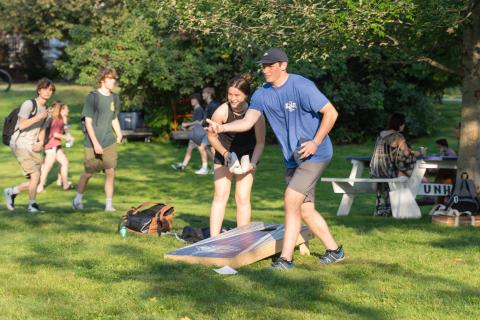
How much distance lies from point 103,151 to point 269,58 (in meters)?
4.90

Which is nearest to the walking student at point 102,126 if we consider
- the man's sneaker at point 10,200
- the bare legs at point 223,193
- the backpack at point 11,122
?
the backpack at point 11,122

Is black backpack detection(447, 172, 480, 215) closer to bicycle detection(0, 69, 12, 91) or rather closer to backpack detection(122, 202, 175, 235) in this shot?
backpack detection(122, 202, 175, 235)

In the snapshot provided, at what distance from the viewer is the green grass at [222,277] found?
22.5ft

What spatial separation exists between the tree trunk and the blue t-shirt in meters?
4.48

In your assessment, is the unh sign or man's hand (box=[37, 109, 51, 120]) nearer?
man's hand (box=[37, 109, 51, 120])

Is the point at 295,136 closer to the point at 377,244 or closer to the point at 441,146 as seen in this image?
the point at 377,244

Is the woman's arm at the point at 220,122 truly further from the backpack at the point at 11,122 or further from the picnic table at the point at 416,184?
the backpack at the point at 11,122

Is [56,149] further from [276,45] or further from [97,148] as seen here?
[276,45]

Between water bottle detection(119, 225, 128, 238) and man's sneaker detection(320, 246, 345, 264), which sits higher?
man's sneaker detection(320, 246, 345, 264)

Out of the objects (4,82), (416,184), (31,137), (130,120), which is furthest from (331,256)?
(4,82)

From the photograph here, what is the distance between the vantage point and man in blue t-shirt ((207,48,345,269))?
8148 millimetres

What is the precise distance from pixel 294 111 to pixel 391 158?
5049mm

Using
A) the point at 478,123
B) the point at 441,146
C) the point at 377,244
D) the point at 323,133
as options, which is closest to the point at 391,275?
the point at 323,133

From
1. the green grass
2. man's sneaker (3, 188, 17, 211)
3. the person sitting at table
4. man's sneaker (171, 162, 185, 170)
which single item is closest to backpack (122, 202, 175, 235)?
the green grass
